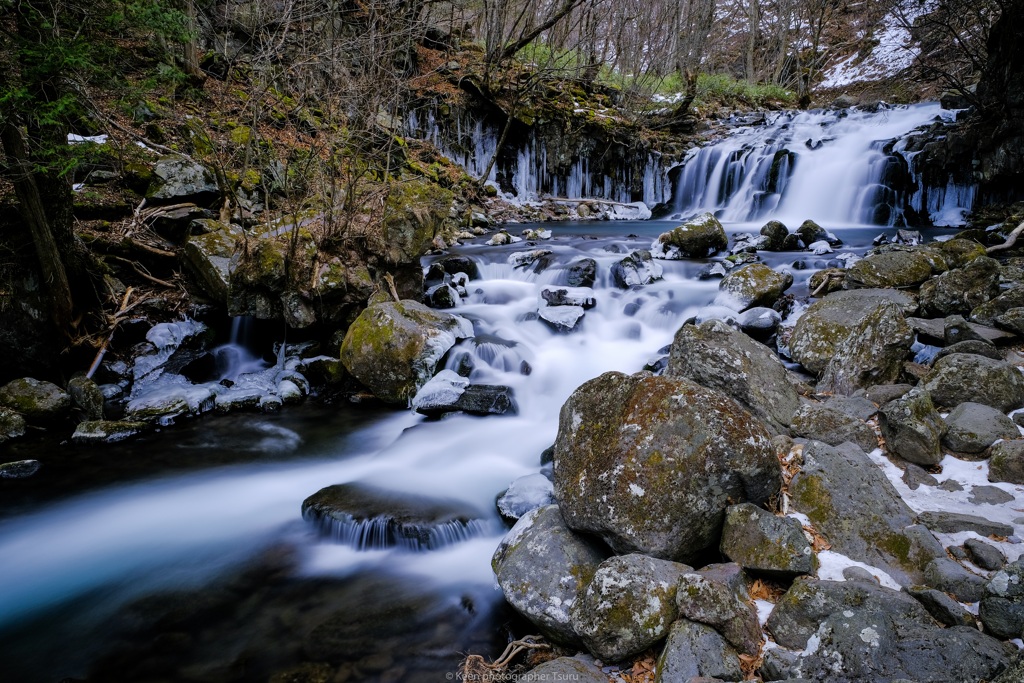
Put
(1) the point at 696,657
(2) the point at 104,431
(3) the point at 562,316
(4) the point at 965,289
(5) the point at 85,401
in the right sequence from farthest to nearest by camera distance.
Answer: (3) the point at 562,316 → (5) the point at 85,401 → (2) the point at 104,431 → (4) the point at 965,289 → (1) the point at 696,657

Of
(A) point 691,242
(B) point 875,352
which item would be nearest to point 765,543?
(B) point 875,352

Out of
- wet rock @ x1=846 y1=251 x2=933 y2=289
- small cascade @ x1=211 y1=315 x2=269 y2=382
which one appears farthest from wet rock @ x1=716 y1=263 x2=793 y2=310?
small cascade @ x1=211 y1=315 x2=269 y2=382

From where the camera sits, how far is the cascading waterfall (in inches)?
666

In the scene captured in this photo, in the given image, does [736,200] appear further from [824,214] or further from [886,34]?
[886,34]

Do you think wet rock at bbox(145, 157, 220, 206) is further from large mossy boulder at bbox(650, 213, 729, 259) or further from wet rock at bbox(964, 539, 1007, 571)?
wet rock at bbox(964, 539, 1007, 571)

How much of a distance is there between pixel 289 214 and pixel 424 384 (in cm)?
422

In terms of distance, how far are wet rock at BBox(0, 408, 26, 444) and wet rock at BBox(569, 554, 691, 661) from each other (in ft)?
21.4

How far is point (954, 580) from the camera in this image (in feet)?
7.50

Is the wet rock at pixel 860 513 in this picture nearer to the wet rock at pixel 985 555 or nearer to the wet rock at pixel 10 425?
the wet rock at pixel 985 555

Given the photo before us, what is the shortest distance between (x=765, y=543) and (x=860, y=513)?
630mm

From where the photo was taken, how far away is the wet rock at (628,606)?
244 centimetres

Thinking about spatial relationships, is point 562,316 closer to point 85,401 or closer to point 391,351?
point 391,351

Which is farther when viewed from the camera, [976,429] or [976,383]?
[976,383]

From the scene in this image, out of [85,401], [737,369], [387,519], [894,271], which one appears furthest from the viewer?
[894,271]
